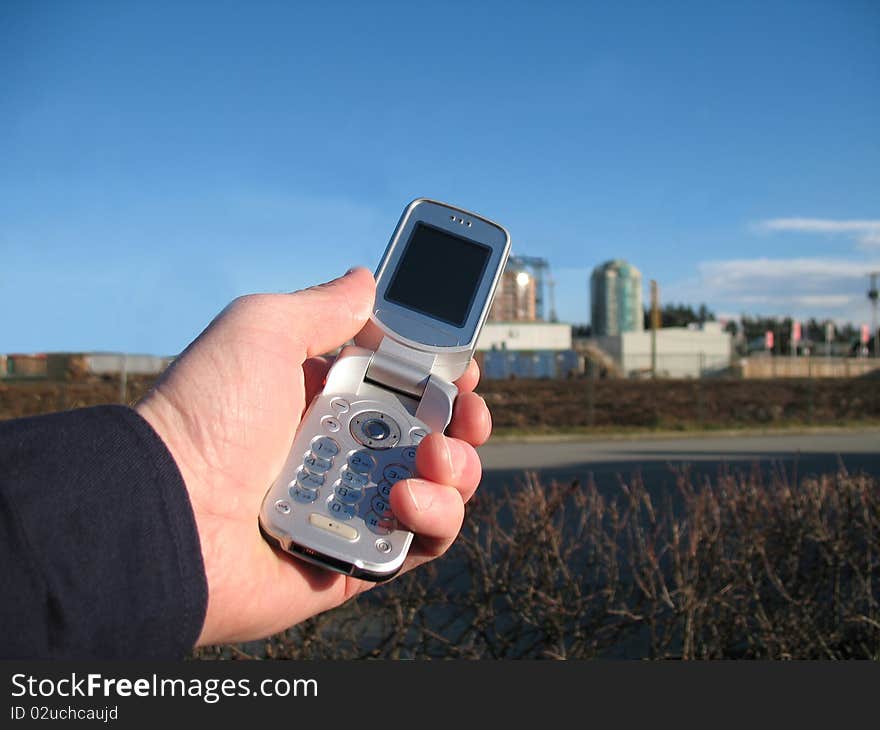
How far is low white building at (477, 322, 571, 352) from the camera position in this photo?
53375mm

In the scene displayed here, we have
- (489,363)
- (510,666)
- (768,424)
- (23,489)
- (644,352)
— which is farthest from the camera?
(644,352)

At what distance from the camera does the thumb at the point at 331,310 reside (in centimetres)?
215

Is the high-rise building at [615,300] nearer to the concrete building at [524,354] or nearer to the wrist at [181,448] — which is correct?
the concrete building at [524,354]

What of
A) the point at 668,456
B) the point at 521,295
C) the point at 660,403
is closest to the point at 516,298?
the point at 521,295

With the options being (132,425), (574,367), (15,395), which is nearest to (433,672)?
(132,425)

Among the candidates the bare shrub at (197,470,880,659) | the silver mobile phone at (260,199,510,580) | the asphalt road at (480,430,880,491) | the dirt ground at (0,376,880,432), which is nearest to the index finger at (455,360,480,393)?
the silver mobile phone at (260,199,510,580)

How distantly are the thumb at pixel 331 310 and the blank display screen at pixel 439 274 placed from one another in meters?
0.13

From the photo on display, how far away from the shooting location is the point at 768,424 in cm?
2173

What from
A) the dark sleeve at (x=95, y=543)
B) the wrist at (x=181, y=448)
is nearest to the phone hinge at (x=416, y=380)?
the wrist at (x=181, y=448)

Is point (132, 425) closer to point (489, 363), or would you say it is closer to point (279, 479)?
point (279, 479)

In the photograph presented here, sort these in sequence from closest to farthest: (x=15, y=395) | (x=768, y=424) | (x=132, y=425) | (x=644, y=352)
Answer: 1. (x=132, y=425)
2. (x=15, y=395)
3. (x=768, y=424)
4. (x=644, y=352)

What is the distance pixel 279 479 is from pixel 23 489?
2.37ft

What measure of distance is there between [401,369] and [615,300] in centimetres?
6458

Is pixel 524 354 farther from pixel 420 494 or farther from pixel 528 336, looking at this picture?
pixel 420 494
